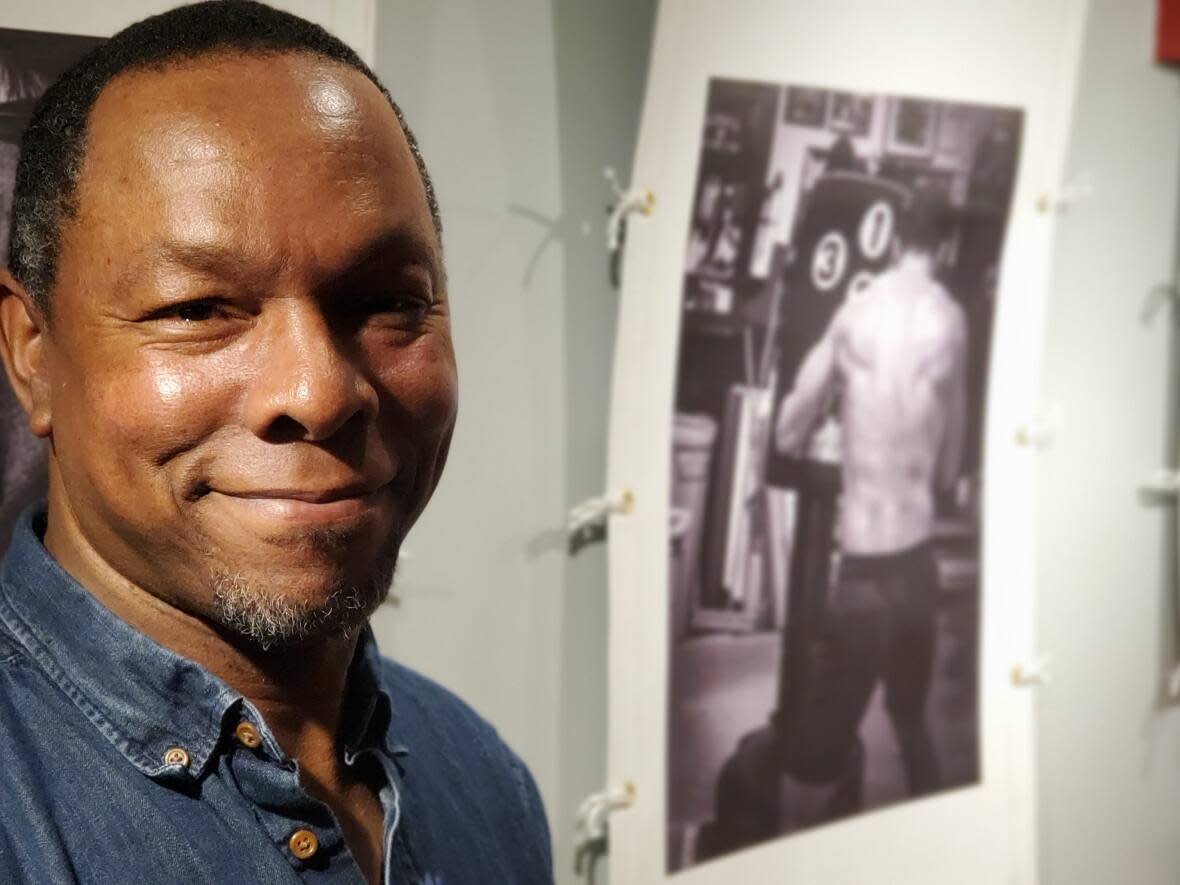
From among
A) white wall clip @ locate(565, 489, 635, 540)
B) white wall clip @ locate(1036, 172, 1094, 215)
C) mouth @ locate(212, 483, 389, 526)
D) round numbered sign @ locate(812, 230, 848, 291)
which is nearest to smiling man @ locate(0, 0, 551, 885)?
mouth @ locate(212, 483, 389, 526)

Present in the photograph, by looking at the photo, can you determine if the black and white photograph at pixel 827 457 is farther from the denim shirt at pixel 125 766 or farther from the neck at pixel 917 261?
the denim shirt at pixel 125 766

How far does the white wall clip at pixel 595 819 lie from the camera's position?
104 cm

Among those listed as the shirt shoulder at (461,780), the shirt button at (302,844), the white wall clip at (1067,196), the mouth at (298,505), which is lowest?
the shirt shoulder at (461,780)

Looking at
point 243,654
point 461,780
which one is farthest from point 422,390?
point 461,780

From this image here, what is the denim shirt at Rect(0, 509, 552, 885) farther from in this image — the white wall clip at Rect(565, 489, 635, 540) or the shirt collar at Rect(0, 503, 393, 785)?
the white wall clip at Rect(565, 489, 635, 540)

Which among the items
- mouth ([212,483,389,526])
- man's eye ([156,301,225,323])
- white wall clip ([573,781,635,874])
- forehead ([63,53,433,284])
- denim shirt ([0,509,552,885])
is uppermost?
forehead ([63,53,433,284])

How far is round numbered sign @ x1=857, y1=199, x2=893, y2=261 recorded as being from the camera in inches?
45.8

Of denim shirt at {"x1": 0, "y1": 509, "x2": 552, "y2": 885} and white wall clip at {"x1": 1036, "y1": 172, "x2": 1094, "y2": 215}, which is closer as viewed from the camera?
denim shirt at {"x1": 0, "y1": 509, "x2": 552, "y2": 885}

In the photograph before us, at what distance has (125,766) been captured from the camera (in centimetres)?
53

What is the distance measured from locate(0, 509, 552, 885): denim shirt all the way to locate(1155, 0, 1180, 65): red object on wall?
1.18m

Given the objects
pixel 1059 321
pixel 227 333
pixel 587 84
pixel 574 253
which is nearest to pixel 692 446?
pixel 574 253

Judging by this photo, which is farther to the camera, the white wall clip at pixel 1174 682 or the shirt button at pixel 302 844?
the white wall clip at pixel 1174 682

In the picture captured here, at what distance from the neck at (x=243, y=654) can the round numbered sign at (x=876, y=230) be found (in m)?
0.72

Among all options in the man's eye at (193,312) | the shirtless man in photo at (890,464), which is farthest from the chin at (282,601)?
the shirtless man in photo at (890,464)
